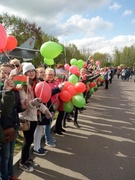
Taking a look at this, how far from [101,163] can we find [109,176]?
465 mm

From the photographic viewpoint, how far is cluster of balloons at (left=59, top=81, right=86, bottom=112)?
4.87m

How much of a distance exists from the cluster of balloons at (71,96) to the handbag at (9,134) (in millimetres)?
2179

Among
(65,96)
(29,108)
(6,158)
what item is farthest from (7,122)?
(65,96)

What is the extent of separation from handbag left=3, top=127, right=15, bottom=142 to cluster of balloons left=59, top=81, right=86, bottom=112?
2179mm

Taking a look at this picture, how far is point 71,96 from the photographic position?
506 cm

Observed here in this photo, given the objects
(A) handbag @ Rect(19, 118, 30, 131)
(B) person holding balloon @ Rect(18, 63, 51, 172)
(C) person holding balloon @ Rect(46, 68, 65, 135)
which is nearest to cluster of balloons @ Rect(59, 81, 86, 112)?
(C) person holding balloon @ Rect(46, 68, 65, 135)

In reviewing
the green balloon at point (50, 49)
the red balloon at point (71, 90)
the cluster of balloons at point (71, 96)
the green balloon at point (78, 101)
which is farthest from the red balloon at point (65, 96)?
the green balloon at point (50, 49)

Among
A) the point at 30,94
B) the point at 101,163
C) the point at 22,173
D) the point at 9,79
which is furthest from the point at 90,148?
the point at 9,79

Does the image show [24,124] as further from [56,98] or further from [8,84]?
[56,98]

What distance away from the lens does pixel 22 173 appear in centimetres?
348

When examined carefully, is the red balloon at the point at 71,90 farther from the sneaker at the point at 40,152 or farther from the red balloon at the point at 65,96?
the sneaker at the point at 40,152

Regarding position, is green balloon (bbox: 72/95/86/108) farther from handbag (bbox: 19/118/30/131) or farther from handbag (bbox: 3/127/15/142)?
handbag (bbox: 3/127/15/142)

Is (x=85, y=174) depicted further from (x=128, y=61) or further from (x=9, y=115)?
(x=128, y=61)

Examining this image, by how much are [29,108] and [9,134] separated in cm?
75
